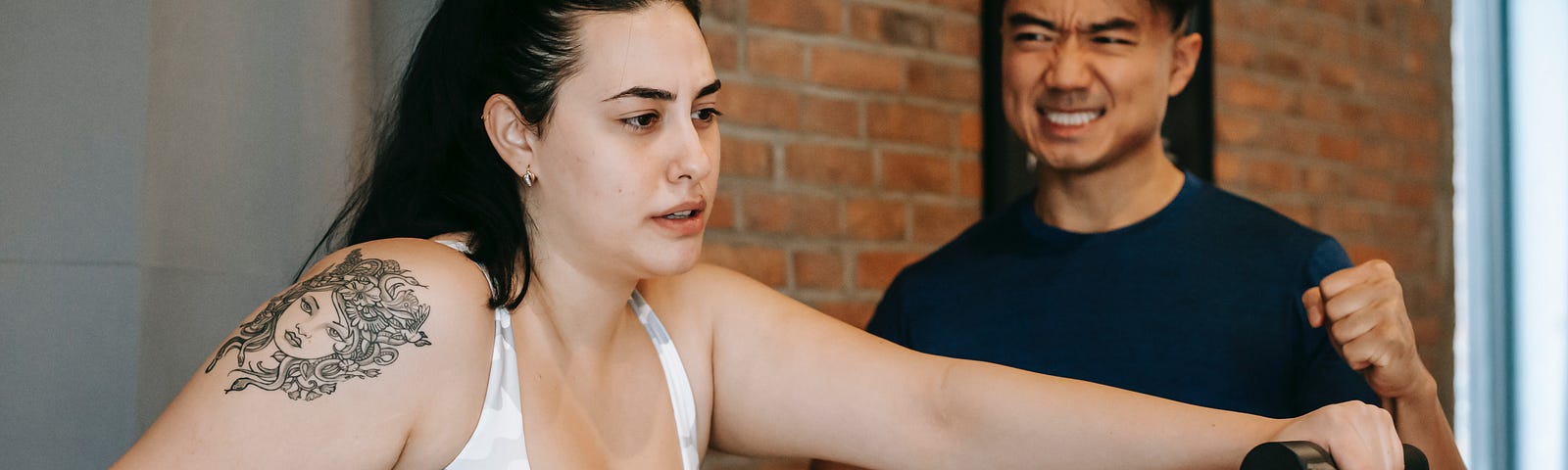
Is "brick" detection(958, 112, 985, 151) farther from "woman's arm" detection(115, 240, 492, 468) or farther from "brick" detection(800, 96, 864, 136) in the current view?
"woman's arm" detection(115, 240, 492, 468)

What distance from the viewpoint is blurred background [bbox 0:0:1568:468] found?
53.6 inches

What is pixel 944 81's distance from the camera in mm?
2307

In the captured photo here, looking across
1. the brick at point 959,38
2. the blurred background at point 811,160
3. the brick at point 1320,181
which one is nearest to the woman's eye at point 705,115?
the blurred background at point 811,160

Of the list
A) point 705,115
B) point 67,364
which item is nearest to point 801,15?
point 705,115

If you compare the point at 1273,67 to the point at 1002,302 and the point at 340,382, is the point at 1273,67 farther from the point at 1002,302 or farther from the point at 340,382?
the point at 340,382

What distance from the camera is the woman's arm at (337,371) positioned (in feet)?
3.17

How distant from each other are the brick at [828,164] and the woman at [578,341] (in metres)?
0.67

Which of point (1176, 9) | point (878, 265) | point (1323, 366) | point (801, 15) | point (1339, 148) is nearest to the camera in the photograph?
point (1323, 366)

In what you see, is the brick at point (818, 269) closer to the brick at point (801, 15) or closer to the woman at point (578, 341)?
the brick at point (801, 15)

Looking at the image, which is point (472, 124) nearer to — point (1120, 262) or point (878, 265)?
point (1120, 262)

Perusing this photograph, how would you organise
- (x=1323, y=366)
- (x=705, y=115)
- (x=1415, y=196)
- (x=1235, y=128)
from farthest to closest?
(x=1415, y=196), (x=1235, y=128), (x=1323, y=366), (x=705, y=115)

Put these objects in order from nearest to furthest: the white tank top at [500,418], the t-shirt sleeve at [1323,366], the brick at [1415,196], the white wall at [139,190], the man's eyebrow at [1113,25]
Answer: the white tank top at [500,418] → the white wall at [139,190] → the t-shirt sleeve at [1323,366] → the man's eyebrow at [1113,25] → the brick at [1415,196]

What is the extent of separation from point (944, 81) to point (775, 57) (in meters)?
0.38

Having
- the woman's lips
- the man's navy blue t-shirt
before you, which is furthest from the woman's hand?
the woman's lips
